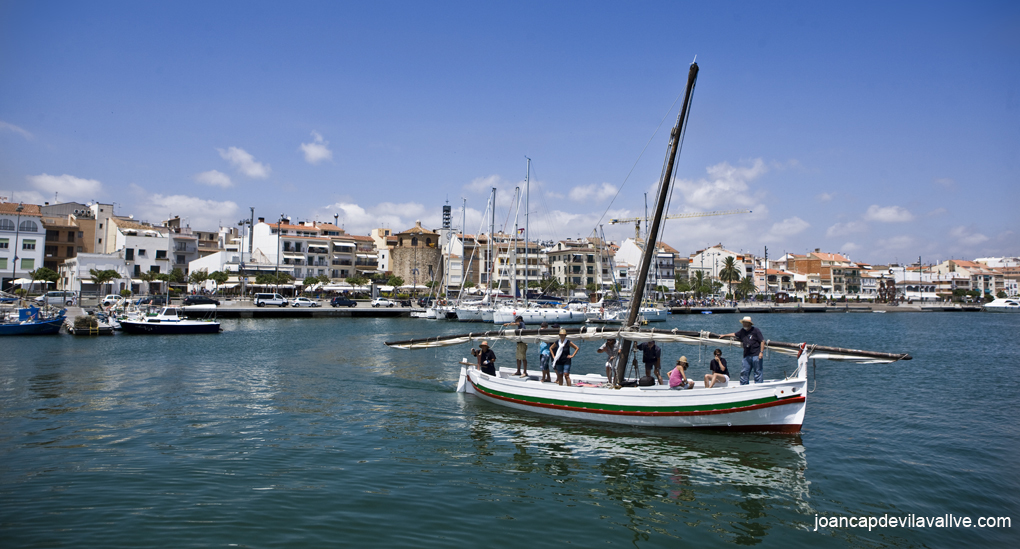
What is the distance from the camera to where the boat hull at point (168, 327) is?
5103 cm

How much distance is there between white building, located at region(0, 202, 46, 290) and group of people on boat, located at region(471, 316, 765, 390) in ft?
287

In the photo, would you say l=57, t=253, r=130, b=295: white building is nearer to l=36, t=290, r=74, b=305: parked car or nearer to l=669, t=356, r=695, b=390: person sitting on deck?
l=36, t=290, r=74, b=305: parked car

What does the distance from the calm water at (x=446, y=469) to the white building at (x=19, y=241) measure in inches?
2707

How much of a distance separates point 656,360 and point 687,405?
2456mm

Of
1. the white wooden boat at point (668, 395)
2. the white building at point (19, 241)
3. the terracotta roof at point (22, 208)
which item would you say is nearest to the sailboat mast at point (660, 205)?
the white wooden boat at point (668, 395)

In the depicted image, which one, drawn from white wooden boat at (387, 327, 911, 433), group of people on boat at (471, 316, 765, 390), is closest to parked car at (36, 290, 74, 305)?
group of people on boat at (471, 316, 765, 390)

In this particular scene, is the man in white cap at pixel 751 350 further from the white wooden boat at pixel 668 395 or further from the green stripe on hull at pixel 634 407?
the green stripe on hull at pixel 634 407

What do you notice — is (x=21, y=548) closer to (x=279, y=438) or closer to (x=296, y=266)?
(x=279, y=438)

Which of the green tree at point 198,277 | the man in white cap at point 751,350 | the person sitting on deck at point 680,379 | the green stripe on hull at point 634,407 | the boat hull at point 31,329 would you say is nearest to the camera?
the green stripe on hull at point 634,407

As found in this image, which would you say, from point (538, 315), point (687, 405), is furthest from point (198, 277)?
point (687, 405)

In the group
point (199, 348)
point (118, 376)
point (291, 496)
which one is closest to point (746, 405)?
point (291, 496)

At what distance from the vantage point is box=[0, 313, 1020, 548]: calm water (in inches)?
448

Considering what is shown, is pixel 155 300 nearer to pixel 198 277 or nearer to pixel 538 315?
pixel 198 277

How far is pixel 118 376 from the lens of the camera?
28875 mm
